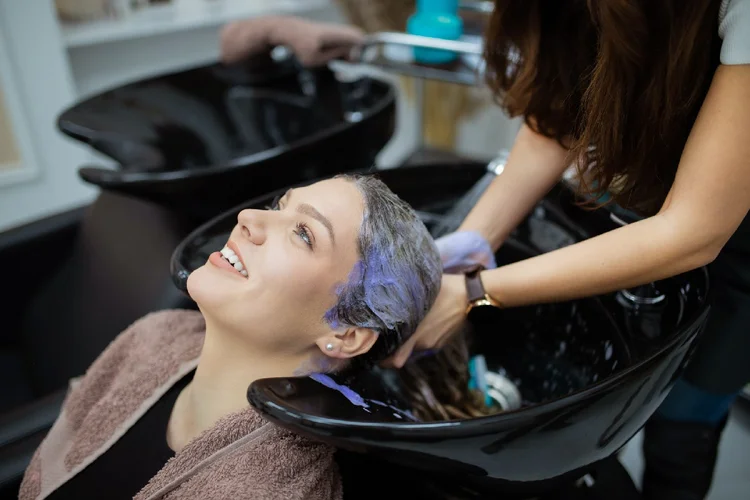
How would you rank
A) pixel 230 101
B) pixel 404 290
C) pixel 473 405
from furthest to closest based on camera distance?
pixel 230 101 < pixel 473 405 < pixel 404 290

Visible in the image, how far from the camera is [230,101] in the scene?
1.52m

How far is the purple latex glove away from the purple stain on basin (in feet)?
0.82

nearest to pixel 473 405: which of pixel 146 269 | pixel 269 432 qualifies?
pixel 269 432

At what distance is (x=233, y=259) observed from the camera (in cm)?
74

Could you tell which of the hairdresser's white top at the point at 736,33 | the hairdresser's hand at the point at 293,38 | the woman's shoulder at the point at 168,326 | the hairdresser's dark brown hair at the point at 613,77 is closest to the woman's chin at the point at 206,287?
the woman's shoulder at the point at 168,326

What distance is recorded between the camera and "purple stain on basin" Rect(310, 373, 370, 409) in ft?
2.21

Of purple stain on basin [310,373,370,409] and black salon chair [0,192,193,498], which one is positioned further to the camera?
black salon chair [0,192,193,498]

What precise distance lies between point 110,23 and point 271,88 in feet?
2.09

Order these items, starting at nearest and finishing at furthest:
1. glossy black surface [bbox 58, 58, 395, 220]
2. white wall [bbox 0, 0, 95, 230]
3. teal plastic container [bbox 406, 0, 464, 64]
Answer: glossy black surface [bbox 58, 58, 395, 220] < teal plastic container [bbox 406, 0, 464, 64] < white wall [bbox 0, 0, 95, 230]

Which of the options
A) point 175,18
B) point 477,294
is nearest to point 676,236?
point 477,294

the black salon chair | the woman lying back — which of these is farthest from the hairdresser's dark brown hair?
the black salon chair

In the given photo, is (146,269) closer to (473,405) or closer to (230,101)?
(230,101)

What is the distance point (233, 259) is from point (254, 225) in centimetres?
5

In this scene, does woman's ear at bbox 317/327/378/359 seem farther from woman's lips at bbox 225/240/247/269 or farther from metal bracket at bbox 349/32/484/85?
metal bracket at bbox 349/32/484/85
